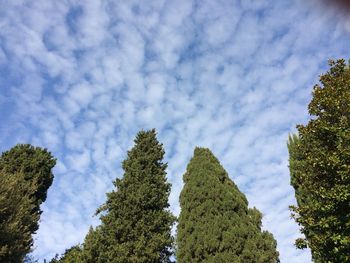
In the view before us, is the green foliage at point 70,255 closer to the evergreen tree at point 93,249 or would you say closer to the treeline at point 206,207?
the treeline at point 206,207

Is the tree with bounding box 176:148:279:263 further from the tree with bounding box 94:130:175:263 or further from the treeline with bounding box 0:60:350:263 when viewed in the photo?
the tree with bounding box 94:130:175:263

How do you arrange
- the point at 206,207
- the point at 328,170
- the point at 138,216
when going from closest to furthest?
the point at 328,170, the point at 138,216, the point at 206,207

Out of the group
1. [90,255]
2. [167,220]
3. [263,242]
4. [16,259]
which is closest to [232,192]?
[263,242]

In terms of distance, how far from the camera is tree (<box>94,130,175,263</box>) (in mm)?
22516

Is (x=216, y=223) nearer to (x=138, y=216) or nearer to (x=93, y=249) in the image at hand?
(x=138, y=216)

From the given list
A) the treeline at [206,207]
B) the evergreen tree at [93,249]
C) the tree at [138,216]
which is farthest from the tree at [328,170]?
the evergreen tree at [93,249]

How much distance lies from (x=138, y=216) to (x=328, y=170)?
565 inches

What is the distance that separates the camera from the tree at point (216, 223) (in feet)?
77.8

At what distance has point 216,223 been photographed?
24766 millimetres

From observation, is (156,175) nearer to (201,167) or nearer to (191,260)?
(201,167)

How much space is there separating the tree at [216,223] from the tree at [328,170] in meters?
8.68

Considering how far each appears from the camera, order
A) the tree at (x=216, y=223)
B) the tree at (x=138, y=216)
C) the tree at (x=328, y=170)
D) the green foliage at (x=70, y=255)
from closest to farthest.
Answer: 1. the tree at (x=328, y=170)
2. the tree at (x=138, y=216)
3. the tree at (x=216, y=223)
4. the green foliage at (x=70, y=255)

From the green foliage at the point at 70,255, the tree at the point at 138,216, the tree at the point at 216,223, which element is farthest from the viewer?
Result: the green foliage at the point at 70,255

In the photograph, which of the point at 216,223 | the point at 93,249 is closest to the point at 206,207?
the point at 216,223
